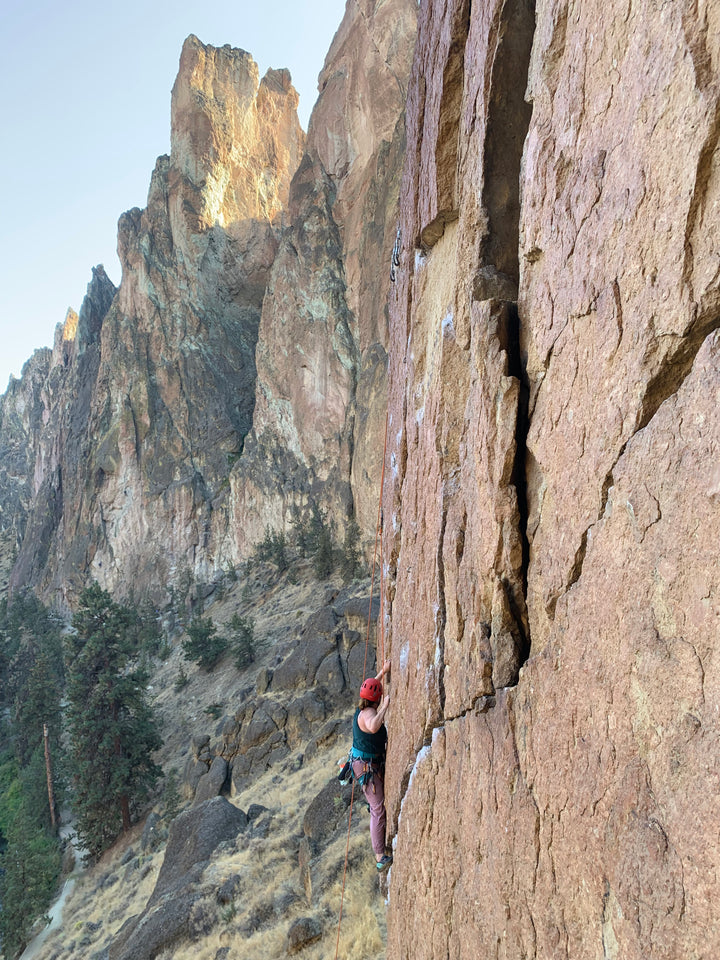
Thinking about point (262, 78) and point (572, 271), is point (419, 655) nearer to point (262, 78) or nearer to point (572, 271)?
A: point (572, 271)

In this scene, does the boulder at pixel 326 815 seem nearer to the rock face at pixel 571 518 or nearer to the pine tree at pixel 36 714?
the rock face at pixel 571 518

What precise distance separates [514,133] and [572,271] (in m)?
2.08

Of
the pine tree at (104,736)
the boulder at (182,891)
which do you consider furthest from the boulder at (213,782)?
the boulder at (182,891)

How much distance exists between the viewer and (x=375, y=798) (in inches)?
240

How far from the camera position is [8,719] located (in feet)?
110

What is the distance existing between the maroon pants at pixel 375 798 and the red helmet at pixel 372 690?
2.15ft

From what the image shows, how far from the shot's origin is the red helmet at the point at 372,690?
6.25m

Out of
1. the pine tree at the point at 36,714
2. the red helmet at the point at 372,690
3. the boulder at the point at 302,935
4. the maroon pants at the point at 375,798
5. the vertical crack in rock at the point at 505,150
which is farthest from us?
the pine tree at the point at 36,714

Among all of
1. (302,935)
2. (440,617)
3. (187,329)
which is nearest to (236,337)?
(187,329)

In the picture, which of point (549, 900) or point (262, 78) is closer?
point (549, 900)

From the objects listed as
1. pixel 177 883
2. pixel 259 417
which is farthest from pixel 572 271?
pixel 259 417

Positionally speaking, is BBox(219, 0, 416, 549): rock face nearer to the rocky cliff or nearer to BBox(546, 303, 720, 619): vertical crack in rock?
the rocky cliff

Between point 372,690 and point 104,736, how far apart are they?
56.8 ft

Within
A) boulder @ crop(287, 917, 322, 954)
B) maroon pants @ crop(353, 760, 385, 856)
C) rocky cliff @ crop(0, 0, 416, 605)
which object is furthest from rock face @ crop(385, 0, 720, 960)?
rocky cliff @ crop(0, 0, 416, 605)
